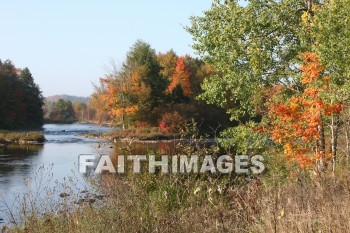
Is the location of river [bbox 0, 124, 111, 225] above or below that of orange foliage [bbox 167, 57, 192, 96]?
below

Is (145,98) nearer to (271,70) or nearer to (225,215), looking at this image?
(271,70)

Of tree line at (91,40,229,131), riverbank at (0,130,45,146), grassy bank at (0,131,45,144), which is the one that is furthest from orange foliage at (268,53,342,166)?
tree line at (91,40,229,131)

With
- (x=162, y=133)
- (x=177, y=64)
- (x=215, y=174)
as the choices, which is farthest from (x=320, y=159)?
(x=177, y=64)

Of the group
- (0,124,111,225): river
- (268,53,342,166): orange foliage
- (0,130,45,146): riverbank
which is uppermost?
(268,53,342,166): orange foliage

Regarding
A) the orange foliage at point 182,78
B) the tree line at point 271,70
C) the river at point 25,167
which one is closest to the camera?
the tree line at point 271,70

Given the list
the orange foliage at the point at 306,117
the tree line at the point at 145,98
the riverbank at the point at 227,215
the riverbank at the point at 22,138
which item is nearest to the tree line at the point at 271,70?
the orange foliage at the point at 306,117

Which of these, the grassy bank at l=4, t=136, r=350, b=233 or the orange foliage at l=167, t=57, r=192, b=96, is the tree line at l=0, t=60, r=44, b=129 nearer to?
the orange foliage at l=167, t=57, r=192, b=96

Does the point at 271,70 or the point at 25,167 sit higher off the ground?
the point at 271,70

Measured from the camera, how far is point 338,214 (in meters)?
5.14

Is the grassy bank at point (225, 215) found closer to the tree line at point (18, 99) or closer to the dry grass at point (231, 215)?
the dry grass at point (231, 215)

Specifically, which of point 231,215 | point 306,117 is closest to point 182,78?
point 306,117

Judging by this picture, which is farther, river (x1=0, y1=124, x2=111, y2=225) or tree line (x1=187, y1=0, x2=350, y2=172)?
river (x1=0, y1=124, x2=111, y2=225)

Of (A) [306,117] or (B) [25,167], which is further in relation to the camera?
(B) [25,167]

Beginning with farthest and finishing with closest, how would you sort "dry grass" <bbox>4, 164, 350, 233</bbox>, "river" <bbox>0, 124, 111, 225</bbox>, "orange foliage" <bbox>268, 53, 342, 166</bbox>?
"river" <bbox>0, 124, 111, 225</bbox> → "orange foliage" <bbox>268, 53, 342, 166</bbox> → "dry grass" <bbox>4, 164, 350, 233</bbox>
